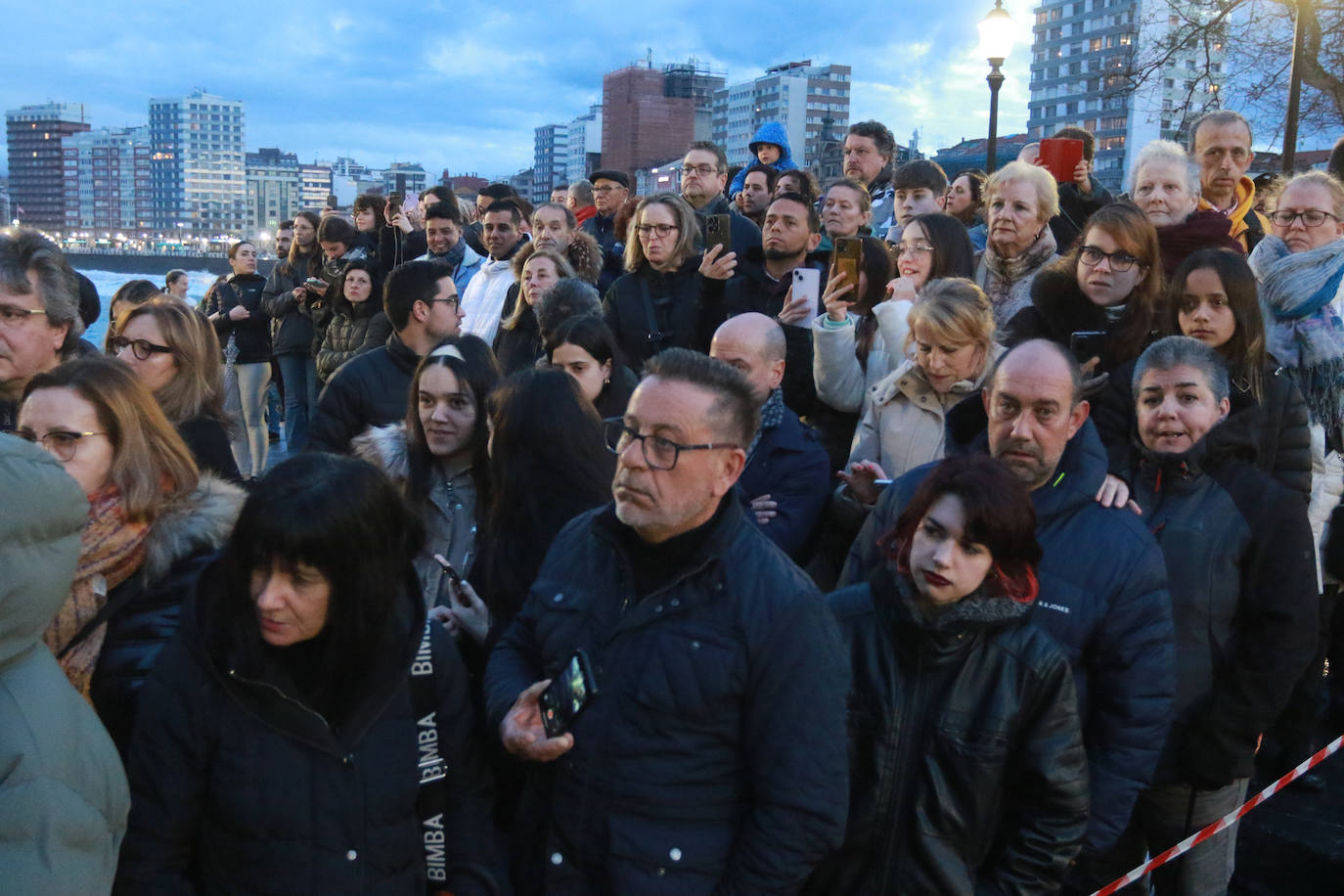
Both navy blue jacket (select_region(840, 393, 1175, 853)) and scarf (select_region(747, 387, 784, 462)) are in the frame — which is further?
scarf (select_region(747, 387, 784, 462))

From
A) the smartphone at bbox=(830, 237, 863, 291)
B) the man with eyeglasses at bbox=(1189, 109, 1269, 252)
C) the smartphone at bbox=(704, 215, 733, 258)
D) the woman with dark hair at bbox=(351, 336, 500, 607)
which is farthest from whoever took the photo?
the man with eyeglasses at bbox=(1189, 109, 1269, 252)

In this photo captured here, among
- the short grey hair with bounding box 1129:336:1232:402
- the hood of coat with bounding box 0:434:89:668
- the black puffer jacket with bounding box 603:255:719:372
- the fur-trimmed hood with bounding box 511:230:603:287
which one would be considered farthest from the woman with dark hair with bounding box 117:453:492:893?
the fur-trimmed hood with bounding box 511:230:603:287

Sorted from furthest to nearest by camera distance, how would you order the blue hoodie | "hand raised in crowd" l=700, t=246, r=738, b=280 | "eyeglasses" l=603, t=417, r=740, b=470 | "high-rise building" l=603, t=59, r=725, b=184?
1. "high-rise building" l=603, t=59, r=725, b=184
2. the blue hoodie
3. "hand raised in crowd" l=700, t=246, r=738, b=280
4. "eyeglasses" l=603, t=417, r=740, b=470

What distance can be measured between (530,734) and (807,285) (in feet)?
10.3

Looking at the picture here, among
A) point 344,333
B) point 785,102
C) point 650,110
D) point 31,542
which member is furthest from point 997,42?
point 785,102

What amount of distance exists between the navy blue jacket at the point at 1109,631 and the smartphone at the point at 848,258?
2.02 metres

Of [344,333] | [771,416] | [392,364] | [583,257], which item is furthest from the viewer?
[344,333]

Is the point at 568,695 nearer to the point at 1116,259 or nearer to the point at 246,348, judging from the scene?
the point at 1116,259

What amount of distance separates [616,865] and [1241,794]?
7.76ft

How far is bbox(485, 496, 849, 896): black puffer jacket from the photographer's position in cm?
215

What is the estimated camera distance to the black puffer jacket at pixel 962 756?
7.80ft

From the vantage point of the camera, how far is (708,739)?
2215 millimetres

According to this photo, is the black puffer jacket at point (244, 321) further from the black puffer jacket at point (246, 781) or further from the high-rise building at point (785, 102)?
the high-rise building at point (785, 102)

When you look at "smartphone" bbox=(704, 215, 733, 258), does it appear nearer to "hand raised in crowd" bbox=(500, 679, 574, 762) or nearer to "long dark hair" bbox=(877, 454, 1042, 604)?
"long dark hair" bbox=(877, 454, 1042, 604)
